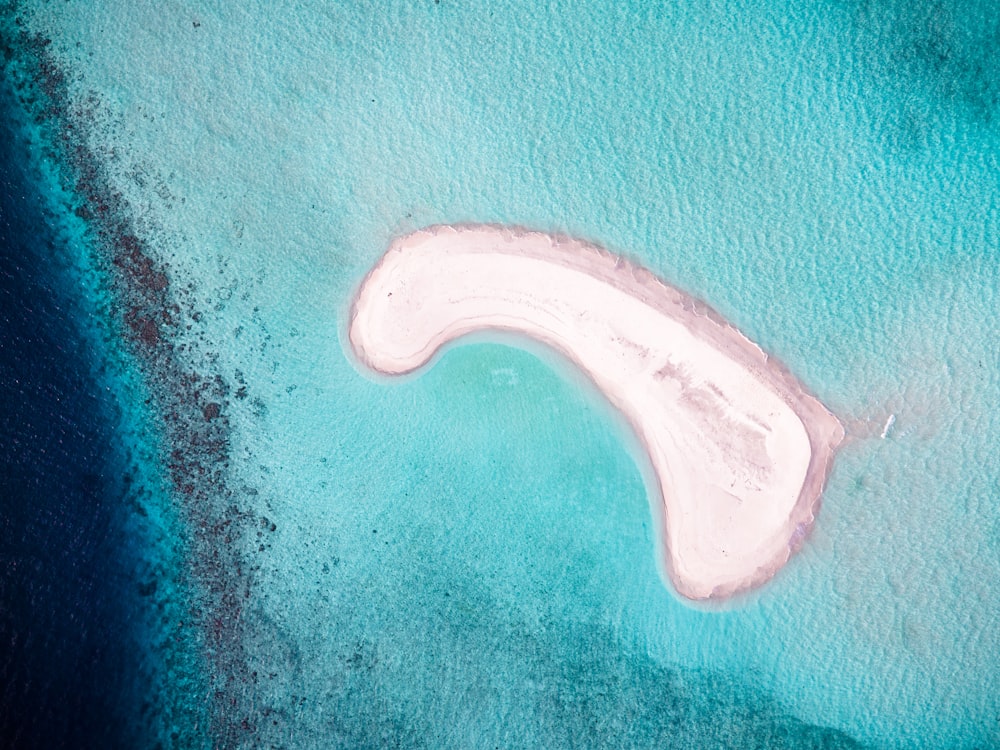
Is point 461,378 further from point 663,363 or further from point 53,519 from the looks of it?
point 53,519

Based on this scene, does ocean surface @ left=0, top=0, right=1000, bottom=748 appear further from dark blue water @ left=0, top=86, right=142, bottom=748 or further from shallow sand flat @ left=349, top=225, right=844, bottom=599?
shallow sand flat @ left=349, top=225, right=844, bottom=599

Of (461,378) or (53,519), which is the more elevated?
(461,378)

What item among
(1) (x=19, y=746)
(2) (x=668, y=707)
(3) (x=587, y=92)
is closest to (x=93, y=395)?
(1) (x=19, y=746)

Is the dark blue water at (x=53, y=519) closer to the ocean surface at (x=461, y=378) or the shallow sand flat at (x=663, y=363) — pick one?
the ocean surface at (x=461, y=378)

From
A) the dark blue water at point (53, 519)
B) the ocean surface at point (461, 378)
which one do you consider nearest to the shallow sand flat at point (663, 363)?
the ocean surface at point (461, 378)

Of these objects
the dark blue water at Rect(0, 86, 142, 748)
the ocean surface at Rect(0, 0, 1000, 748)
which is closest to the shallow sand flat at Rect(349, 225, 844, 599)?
the ocean surface at Rect(0, 0, 1000, 748)

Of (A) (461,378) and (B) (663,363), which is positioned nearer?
(B) (663,363)

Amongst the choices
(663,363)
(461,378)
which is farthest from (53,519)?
(663,363)
